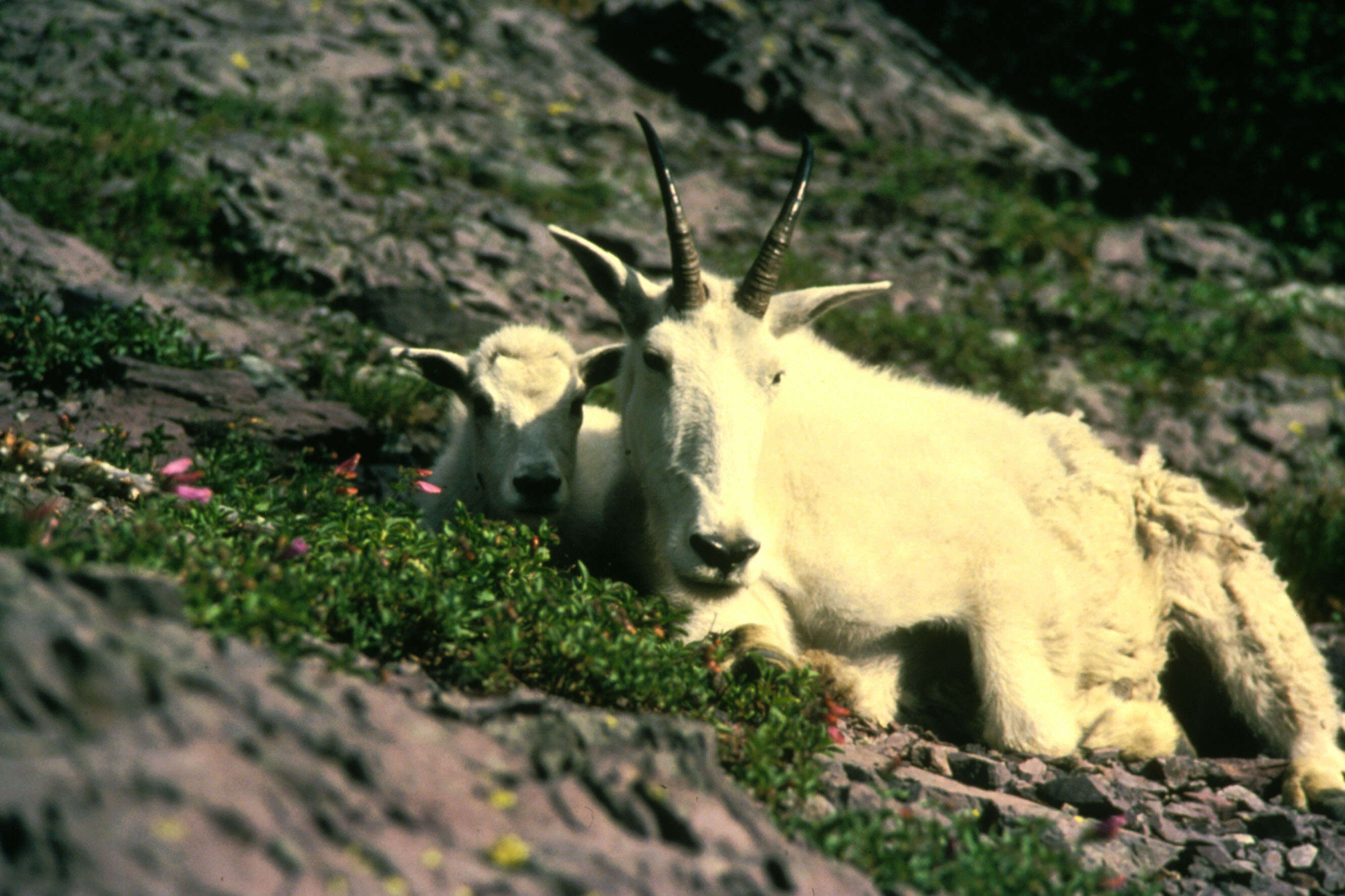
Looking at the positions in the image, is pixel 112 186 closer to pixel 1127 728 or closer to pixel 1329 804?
pixel 1127 728

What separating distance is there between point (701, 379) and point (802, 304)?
39.4 inches

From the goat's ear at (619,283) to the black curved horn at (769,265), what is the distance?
49cm

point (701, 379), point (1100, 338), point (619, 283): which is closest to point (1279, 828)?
point (701, 379)

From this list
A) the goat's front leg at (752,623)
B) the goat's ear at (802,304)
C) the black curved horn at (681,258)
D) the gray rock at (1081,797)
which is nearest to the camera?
the gray rock at (1081,797)

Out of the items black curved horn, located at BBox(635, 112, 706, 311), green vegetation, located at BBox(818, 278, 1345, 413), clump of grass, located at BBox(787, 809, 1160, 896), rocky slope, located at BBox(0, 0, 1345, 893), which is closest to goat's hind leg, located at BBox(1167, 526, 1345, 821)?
rocky slope, located at BBox(0, 0, 1345, 893)

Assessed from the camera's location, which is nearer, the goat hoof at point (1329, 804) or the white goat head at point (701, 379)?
the white goat head at point (701, 379)

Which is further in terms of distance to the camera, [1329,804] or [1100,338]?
[1100,338]

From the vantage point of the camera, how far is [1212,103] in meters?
14.5

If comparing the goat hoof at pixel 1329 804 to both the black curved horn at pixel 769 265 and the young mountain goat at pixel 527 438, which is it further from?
the young mountain goat at pixel 527 438

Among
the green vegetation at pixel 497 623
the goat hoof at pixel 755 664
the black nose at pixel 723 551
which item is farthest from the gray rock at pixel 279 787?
the black nose at pixel 723 551

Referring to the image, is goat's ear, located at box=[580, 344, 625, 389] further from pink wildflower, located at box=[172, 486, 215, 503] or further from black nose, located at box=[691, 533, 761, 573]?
pink wildflower, located at box=[172, 486, 215, 503]

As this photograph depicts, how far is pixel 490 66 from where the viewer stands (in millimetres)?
13859

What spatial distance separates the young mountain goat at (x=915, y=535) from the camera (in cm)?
500

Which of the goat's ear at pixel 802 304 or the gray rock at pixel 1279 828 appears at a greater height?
the goat's ear at pixel 802 304
